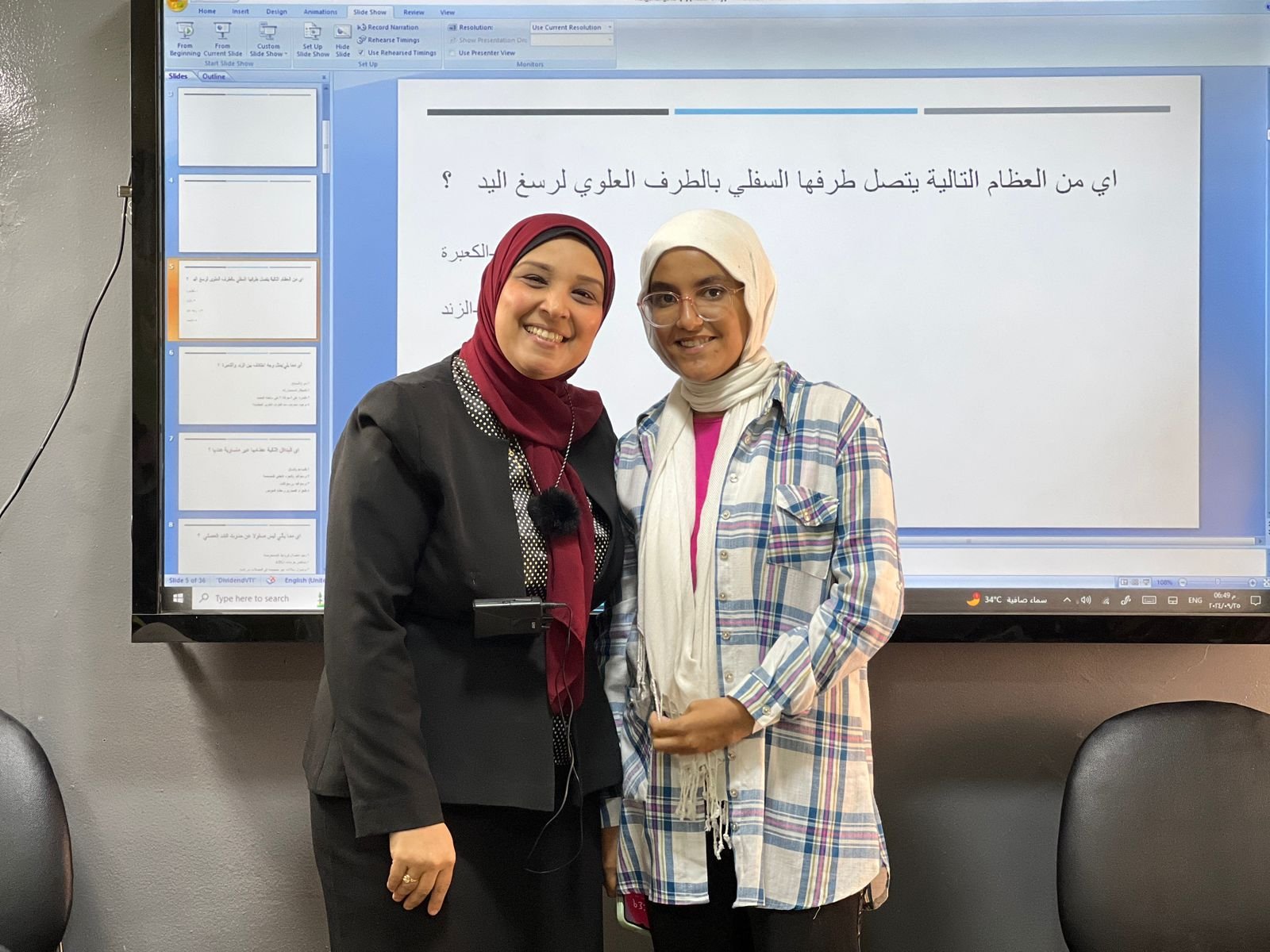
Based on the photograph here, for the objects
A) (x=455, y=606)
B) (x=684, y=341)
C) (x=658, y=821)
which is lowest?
(x=658, y=821)

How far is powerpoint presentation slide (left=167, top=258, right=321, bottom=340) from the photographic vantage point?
1696mm

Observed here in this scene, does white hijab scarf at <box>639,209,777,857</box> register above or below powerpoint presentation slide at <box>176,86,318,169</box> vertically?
below

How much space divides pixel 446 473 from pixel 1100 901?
1253 millimetres

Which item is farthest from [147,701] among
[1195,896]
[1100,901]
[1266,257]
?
[1266,257]

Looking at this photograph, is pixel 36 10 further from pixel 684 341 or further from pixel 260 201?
pixel 684 341

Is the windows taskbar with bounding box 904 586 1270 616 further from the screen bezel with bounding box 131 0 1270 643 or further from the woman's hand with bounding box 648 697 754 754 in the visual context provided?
the woman's hand with bounding box 648 697 754 754

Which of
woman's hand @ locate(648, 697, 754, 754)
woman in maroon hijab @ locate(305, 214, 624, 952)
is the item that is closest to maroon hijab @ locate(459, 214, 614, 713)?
woman in maroon hijab @ locate(305, 214, 624, 952)

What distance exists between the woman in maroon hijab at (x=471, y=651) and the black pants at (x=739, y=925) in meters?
0.11

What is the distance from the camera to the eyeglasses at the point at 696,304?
126 cm

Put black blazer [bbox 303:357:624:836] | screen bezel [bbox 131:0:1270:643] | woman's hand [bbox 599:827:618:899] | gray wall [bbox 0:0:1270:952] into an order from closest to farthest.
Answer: black blazer [bbox 303:357:624:836]
woman's hand [bbox 599:827:618:899]
screen bezel [bbox 131:0:1270:643]
gray wall [bbox 0:0:1270:952]

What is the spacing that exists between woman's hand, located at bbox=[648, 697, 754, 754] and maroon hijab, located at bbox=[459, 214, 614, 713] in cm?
13

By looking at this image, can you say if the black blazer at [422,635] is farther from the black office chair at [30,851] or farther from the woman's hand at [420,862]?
the black office chair at [30,851]

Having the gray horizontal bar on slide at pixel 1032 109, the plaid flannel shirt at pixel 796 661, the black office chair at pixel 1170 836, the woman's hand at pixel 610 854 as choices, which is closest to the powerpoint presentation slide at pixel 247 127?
the plaid flannel shirt at pixel 796 661

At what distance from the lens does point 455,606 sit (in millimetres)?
1163
